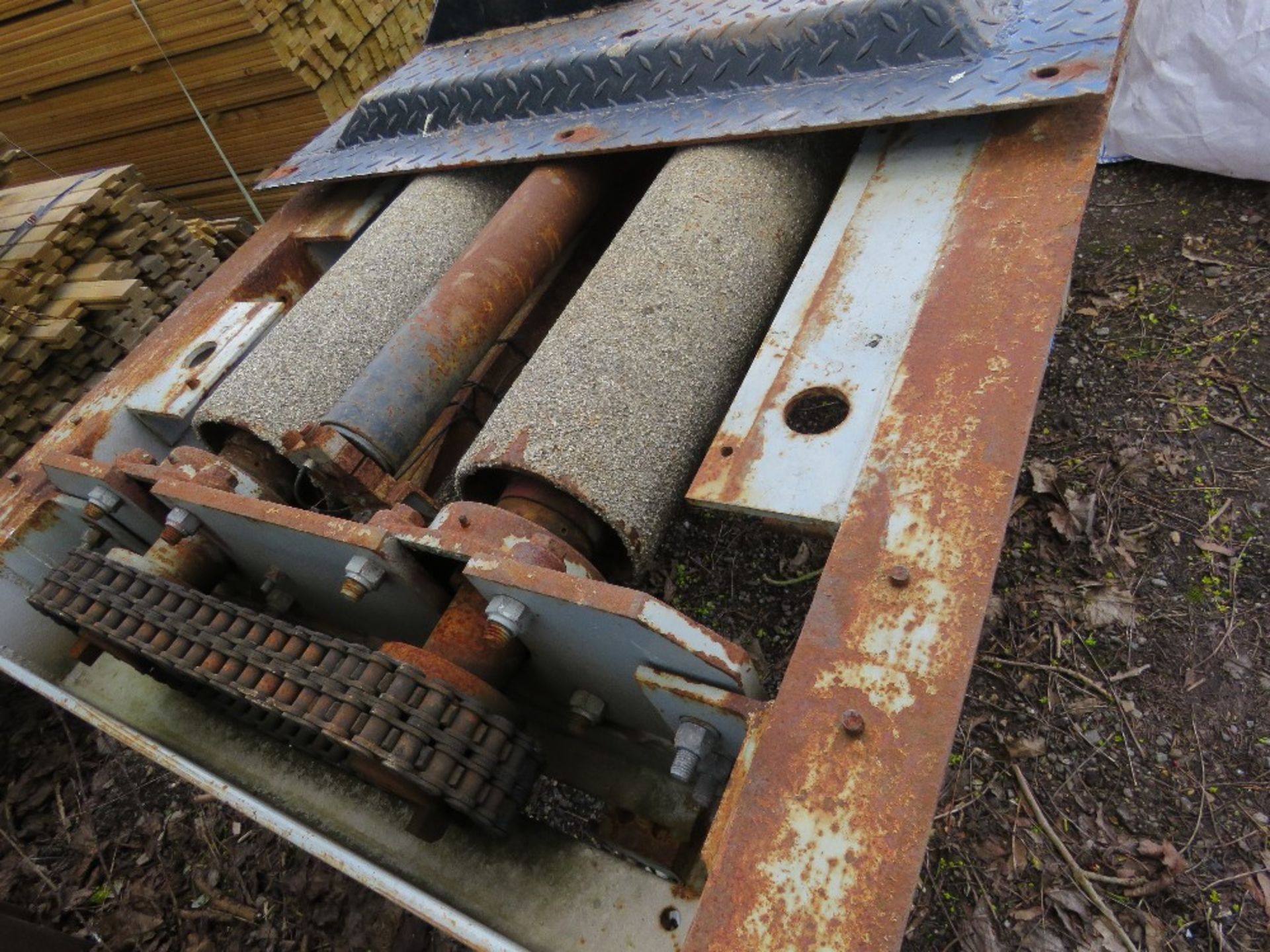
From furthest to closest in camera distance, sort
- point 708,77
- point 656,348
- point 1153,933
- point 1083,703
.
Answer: point 1083,703
point 708,77
point 1153,933
point 656,348

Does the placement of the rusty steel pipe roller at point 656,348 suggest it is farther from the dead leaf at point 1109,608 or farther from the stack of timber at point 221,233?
the stack of timber at point 221,233

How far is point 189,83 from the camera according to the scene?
4.23 metres

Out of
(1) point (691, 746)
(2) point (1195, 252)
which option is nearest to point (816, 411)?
(1) point (691, 746)

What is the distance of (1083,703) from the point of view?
2264 millimetres

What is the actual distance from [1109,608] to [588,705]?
1.69 m

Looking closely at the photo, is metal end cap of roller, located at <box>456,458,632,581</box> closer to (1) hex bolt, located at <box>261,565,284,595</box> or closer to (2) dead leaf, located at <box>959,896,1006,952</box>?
(1) hex bolt, located at <box>261,565,284,595</box>

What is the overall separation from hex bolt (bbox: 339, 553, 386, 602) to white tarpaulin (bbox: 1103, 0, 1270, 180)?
Result: 11.8ft

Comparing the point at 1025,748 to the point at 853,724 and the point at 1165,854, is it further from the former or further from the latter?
the point at 853,724

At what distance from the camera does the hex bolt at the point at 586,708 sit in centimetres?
165

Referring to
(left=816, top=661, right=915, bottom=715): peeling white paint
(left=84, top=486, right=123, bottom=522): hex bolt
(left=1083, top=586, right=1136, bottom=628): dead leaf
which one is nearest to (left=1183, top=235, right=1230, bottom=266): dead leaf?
(left=1083, top=586, right=1136, bottom=628): dead leaf

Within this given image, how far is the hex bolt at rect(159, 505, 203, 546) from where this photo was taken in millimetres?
1861

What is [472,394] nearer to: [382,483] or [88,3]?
[382,483]

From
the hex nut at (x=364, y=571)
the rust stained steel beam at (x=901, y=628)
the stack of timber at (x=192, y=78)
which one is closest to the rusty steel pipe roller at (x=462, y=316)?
the hex nut at (x=364, y=571)

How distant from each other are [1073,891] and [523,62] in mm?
2766
